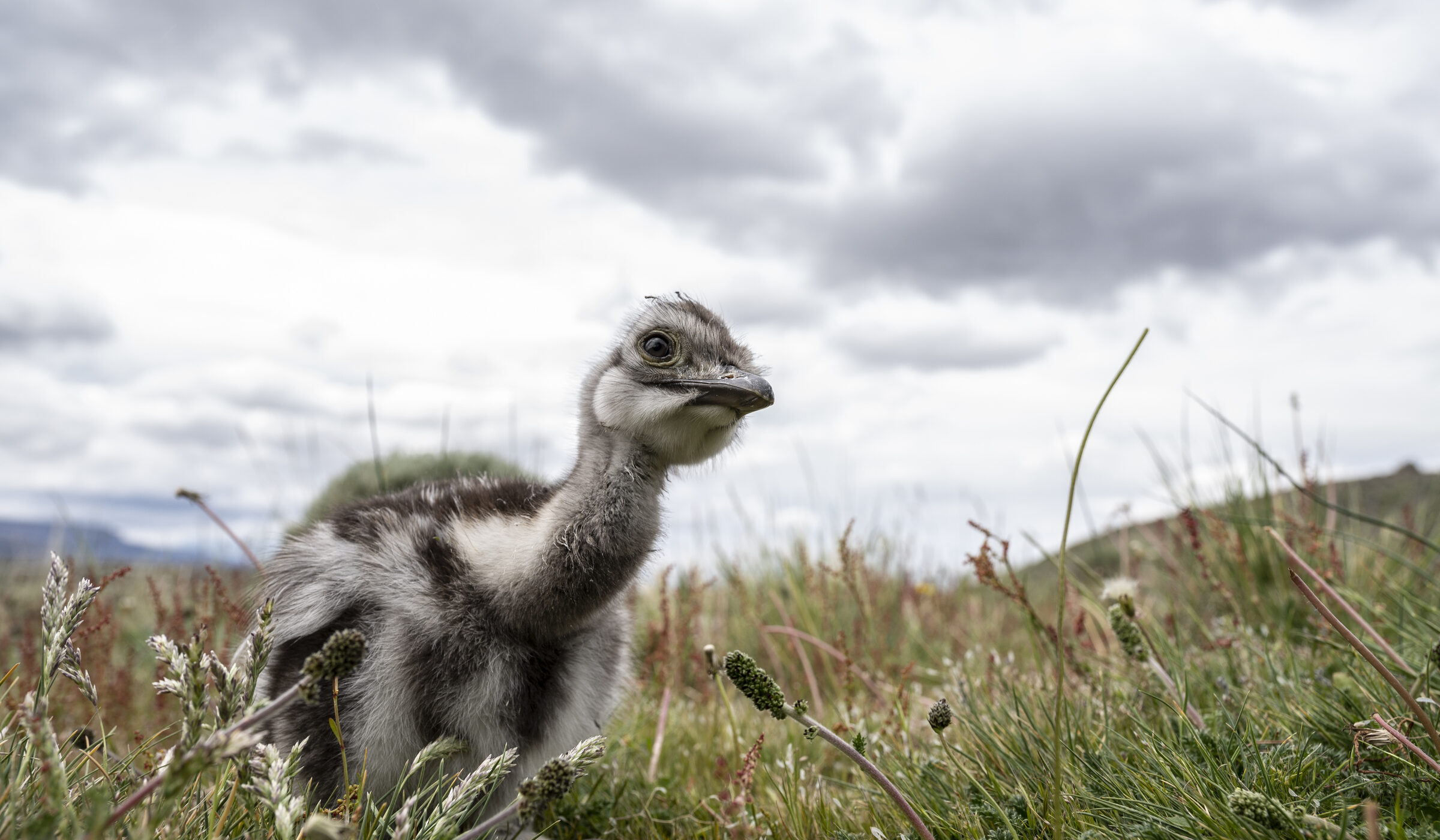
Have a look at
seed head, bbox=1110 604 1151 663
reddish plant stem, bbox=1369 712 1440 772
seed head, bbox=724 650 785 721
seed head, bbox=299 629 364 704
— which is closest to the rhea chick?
seed head, bbox=724 650 785 721

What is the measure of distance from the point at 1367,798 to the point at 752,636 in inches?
203

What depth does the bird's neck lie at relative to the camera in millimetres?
3215

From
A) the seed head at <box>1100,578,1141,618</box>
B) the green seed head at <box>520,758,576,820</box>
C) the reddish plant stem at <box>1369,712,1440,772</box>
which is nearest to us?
the green seed head at <box>520,758,576,820</box>

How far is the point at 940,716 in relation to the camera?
8.54 feet

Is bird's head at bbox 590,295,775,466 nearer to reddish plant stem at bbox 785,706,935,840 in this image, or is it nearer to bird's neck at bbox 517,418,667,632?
bird's neck at bbox 517,418,667,632

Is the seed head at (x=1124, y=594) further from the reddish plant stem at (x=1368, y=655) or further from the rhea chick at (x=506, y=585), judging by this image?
the rhea chick at (x=506, y=585)

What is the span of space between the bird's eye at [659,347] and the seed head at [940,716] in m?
1.64

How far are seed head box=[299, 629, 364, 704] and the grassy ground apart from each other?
219 millimetres

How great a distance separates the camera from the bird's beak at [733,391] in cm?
327

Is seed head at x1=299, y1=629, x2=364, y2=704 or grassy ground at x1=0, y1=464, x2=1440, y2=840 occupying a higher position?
seed head at x1=299, y1=629, x2=364, y2=704

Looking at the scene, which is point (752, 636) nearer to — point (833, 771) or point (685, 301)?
point (833, 771)

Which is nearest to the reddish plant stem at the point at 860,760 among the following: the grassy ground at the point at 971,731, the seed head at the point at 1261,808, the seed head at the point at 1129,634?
the grassy ground at the point at 971,731

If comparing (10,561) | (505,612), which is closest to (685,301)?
(505,612)

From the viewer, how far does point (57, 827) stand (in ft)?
6.78
